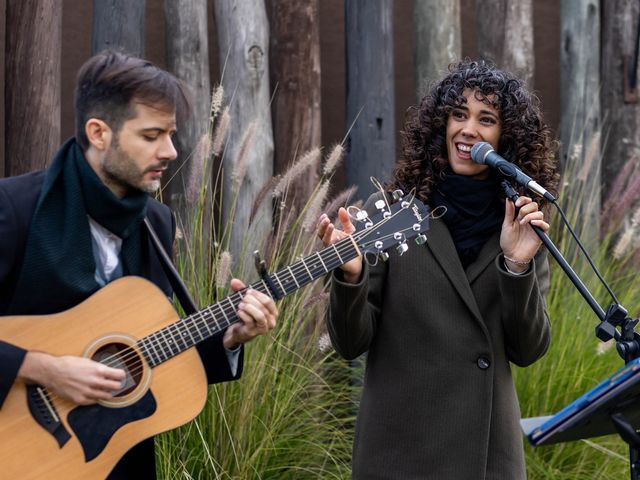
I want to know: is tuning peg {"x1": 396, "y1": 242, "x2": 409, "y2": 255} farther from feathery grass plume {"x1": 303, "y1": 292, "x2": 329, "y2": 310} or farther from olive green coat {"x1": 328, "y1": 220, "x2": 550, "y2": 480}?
feathery grass plume {"x1": 303, "y1": 292, "x2": 329, "y2": 310}

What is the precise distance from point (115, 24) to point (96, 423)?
275 centimetres

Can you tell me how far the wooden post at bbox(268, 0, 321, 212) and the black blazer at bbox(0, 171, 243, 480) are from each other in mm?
2638

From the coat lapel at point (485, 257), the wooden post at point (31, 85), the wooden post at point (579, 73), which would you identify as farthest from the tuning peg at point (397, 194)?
the wooden post at point (579, 73)

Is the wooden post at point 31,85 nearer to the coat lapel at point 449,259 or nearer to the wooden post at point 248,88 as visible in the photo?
the wooden post at point 248,88

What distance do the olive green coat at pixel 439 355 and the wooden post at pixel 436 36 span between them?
3.03m

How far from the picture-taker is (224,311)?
308cm

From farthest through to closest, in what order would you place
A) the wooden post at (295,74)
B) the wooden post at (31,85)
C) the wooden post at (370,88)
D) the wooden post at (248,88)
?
the wooden post at (370,88), the wooden post at (295,74), the wooden post at (248,88), the wooden post at (31,85)

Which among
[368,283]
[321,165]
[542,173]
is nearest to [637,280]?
[321,165]

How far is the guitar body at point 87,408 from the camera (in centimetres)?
290

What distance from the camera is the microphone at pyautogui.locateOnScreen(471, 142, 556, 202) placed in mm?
2891

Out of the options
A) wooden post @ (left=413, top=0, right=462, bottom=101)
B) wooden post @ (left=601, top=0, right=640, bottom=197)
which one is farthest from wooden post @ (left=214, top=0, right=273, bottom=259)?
wooden post @ (left=601, top=0, right=640, bottom=197)

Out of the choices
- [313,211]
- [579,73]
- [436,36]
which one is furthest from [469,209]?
[579,73]

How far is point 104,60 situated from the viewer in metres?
2.94

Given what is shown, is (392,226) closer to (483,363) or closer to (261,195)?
(483,363)
